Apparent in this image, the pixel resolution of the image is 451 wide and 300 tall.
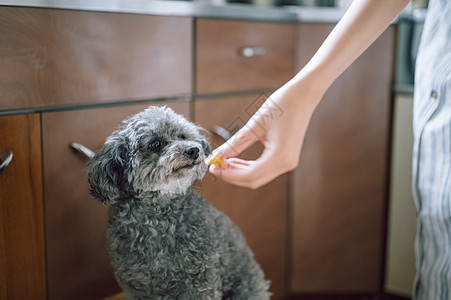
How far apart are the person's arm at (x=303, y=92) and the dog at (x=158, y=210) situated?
8 cm

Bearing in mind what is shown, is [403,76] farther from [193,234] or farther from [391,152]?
[193,234]

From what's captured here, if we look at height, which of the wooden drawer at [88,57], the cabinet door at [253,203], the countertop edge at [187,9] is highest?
the countertop edge at [187,9]

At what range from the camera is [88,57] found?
3.18ft

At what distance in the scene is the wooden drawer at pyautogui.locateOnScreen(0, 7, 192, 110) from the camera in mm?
866

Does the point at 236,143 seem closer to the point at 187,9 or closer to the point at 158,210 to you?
the point at 158,210

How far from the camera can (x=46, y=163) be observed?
3.12ft

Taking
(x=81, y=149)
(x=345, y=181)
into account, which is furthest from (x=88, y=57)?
(x=345, y=181)

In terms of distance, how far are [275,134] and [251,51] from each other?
1.79ft

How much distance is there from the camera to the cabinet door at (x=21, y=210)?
89 centimetres

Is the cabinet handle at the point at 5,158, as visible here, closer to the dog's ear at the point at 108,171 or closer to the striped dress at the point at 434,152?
the dog's ear at the point at 108,171

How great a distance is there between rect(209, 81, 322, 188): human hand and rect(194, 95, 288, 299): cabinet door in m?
0.23

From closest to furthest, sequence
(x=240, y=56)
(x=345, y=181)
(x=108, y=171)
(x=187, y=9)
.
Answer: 1. (x=108, y=171)
2. (x=187, y=9)
3. (x=240, y=56)
4. (x=345, y=181)

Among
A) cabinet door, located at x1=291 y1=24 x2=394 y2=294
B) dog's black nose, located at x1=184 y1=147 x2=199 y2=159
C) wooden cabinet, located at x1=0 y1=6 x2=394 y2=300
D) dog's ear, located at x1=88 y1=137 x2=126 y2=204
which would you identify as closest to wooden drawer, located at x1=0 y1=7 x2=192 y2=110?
wooden cabinet, located at x1=0 y1=6 x2=394 y2=300

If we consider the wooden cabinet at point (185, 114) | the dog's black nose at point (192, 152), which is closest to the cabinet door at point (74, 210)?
the wooden cabinet at point (185, 114)
